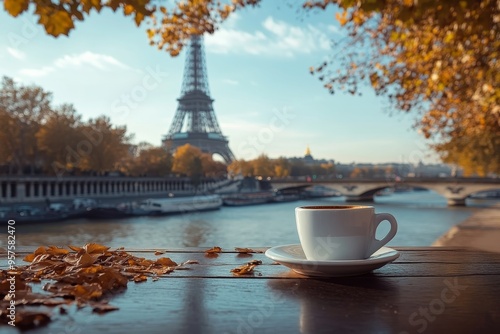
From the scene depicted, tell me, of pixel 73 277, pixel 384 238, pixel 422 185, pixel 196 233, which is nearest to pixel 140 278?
pixel 73 277

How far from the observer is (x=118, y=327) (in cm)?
80

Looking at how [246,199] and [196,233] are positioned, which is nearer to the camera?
Answer: [196,233]

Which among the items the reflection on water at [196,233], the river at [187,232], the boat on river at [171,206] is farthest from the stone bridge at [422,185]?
the reflection on water at [196,233]

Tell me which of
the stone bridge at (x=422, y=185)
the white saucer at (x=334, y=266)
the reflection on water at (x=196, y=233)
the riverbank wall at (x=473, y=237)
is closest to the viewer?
the white saucer at (x=334, y=266)

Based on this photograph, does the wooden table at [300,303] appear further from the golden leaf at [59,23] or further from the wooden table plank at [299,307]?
the golden leaf at [59,23]

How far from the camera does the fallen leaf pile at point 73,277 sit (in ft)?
2.98

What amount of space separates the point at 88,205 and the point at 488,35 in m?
27.7

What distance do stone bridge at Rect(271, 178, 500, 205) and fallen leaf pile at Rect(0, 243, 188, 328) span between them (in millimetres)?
40473

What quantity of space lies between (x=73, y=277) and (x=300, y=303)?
0.47m

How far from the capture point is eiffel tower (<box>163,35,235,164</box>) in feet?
200

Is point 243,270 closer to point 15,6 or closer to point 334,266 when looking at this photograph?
point 334,266

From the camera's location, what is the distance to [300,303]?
97 centimetres

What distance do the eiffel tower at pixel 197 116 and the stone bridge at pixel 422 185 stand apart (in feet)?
46.2

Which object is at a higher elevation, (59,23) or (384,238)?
(59,23)
